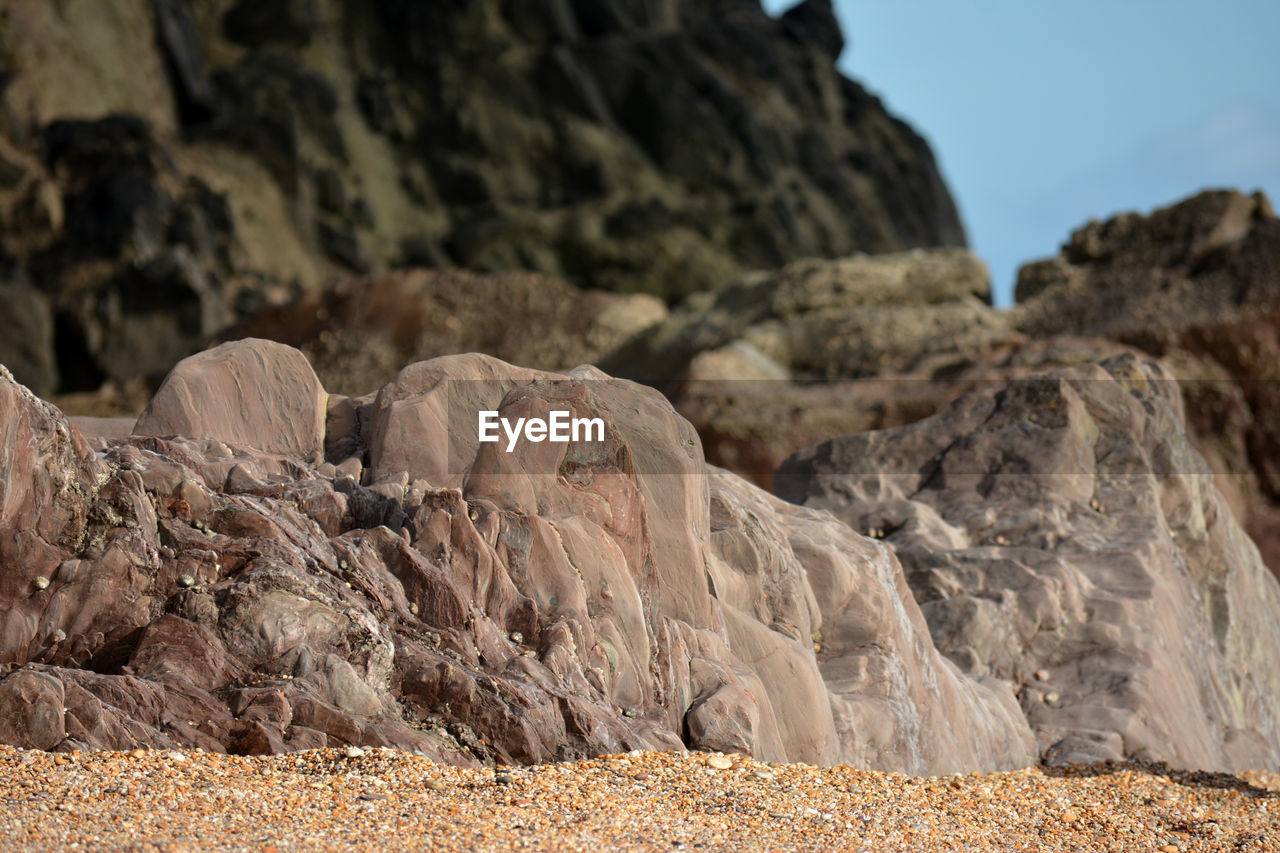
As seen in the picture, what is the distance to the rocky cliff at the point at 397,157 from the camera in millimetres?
32500

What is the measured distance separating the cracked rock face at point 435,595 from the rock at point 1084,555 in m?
1.29

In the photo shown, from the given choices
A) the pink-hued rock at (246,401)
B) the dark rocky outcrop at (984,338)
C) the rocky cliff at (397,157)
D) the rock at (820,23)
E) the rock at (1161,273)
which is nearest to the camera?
the pink-hued rock at (246,401)

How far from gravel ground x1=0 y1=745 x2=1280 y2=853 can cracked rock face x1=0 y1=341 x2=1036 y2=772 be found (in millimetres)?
204

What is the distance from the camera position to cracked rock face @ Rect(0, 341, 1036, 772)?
540cm

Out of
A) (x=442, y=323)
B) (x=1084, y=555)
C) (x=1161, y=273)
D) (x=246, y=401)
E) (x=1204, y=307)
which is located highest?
(x=1161, y=273)

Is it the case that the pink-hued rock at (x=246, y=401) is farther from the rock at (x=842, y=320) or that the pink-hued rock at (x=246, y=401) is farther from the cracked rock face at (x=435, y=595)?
the rock at (x=842, y=320)

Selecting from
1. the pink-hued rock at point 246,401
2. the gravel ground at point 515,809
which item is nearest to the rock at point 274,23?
the pink-hued rock at point 246,401

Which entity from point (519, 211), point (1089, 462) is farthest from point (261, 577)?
point (519, 211)

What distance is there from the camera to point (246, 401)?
7.07 m

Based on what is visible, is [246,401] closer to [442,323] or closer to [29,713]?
[29,713]

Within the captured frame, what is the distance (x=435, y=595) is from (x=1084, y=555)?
576 centimetres

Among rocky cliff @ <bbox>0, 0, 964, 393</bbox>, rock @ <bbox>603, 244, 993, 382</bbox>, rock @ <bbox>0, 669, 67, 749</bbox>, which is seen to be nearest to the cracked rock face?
rock @ <bbox>0, 669, 67, 749</bbox>

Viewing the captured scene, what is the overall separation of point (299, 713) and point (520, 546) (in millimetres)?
1338

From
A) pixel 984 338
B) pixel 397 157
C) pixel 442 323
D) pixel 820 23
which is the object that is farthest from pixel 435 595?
pixel 820 23
